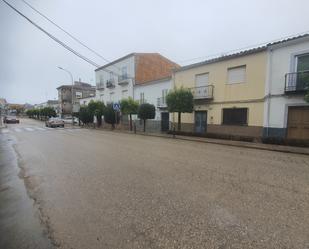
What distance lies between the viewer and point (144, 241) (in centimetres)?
277

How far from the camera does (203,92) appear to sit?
682 inches

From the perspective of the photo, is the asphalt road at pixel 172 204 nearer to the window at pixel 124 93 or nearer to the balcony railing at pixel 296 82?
the balcony railing at pixel 296 82

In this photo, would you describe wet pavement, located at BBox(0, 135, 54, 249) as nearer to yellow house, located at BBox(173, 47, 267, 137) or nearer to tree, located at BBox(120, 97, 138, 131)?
yellow house, located at BBox(173, 47, 267, 137)

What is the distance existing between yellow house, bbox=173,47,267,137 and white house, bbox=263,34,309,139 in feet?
1.65

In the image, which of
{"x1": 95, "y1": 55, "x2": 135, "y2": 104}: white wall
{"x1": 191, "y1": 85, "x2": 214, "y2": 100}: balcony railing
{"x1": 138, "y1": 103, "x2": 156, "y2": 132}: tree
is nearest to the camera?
{"x1": 191, "y1": 85, "x2": 214, "y2": 100}: balcony railing

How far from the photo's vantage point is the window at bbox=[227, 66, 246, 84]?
48.3ft

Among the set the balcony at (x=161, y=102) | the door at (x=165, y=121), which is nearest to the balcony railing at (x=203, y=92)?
the balcony at (x=161, y=102)

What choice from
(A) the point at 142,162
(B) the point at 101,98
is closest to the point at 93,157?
(A) the point at 142,162

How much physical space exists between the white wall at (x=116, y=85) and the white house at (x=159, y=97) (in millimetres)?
3809

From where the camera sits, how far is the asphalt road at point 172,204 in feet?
9.30

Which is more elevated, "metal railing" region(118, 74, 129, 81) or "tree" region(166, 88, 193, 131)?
"metal railing" region(118, 74, 129, 81)

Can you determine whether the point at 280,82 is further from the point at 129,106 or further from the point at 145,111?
the point at 129,106

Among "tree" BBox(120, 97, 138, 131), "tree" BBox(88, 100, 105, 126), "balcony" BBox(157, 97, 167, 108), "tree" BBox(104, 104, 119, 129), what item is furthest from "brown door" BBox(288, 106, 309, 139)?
"tree" BBox(88, 100, 105, 126)

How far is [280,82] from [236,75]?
10.3 ft
